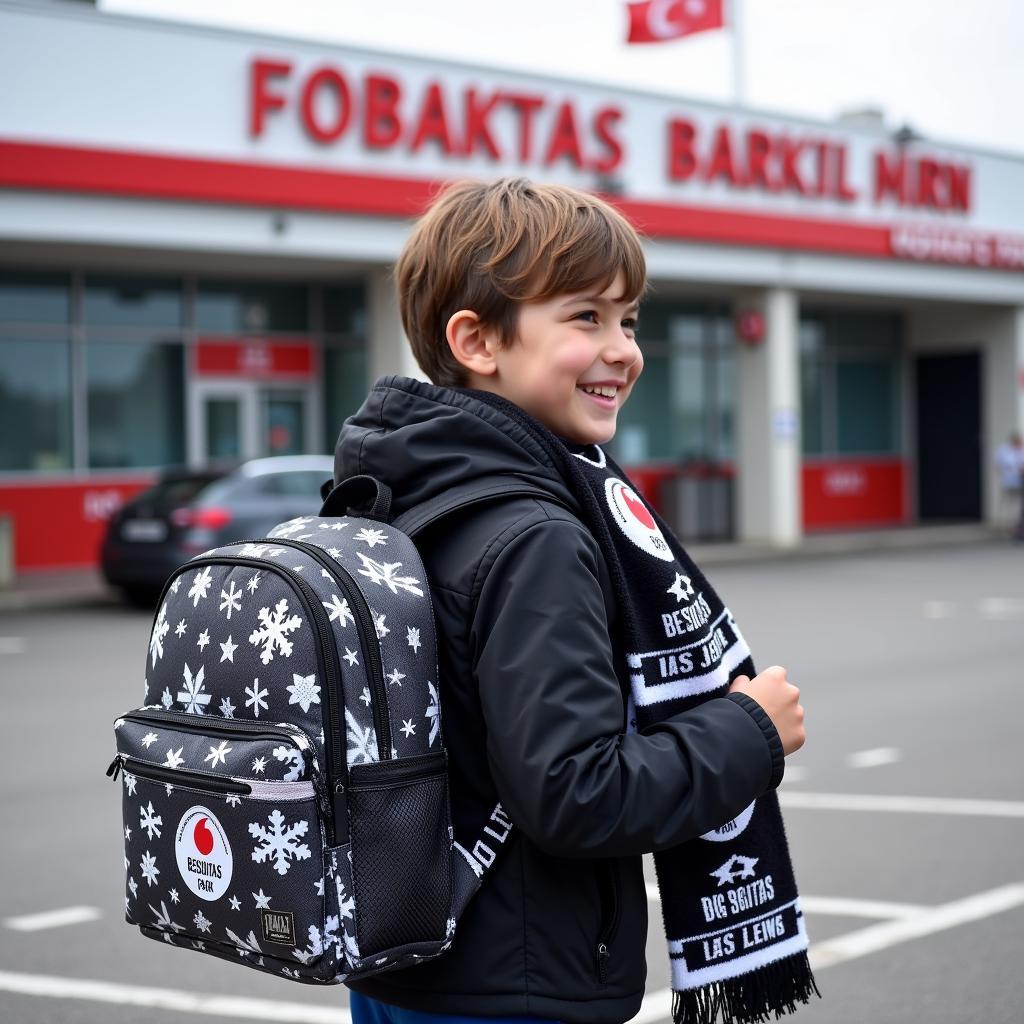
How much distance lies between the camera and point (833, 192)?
80.3 ft

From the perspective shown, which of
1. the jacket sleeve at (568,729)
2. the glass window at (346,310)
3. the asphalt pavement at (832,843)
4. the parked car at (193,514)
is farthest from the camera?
the glass window at (346,310)

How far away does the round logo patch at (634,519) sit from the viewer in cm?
196

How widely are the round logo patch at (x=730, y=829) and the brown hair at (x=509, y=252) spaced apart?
2.24 ft

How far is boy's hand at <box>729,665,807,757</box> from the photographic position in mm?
1937

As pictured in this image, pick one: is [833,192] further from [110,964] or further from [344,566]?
[344,566]

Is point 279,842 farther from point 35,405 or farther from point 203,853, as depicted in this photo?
point 35,405

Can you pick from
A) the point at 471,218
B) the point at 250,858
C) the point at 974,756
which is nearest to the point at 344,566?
the point at 250,858

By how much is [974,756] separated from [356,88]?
1348 centimetres

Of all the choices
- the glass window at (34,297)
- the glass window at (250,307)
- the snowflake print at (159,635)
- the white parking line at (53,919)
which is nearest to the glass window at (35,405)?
the glass window at (34,297)

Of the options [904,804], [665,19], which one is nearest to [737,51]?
[665,19]

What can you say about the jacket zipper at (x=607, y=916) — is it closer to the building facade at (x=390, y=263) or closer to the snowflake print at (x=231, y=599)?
the snowflake print at (x=231, y=599)

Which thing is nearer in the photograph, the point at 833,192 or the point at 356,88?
the point at 356,88

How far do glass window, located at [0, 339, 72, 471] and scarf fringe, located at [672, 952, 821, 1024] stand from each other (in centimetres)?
1840

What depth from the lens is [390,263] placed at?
14.0 m
